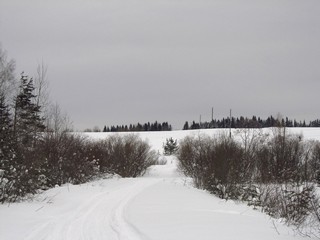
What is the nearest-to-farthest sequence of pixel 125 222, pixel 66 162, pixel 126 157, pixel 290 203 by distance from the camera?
pixel 125 222 < pixel 290 203 < pixel 66 162 < pixel 126 157

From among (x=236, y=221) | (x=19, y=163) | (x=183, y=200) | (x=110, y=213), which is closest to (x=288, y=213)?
(x=236, y=221)

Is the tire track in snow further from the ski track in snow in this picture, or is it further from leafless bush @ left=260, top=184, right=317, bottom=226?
leafless bush @ left=260, top=184, right=317, bottom=226

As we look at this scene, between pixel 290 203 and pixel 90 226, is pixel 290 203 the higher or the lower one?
the higher one

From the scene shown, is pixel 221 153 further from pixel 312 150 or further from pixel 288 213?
pixel 312 150

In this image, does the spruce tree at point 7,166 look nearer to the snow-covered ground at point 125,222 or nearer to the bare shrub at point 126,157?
the snow-covered ground at point 125,222

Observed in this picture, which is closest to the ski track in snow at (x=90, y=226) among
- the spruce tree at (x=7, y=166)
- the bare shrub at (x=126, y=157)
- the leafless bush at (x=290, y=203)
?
the spruce tree at (x=7, y=166)

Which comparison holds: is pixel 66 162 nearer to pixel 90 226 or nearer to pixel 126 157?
pixel 126 157

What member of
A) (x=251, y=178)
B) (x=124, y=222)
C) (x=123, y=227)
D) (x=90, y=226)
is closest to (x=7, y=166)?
(x=90, y=226)

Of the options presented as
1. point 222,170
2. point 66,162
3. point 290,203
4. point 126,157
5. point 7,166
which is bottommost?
point 126,157

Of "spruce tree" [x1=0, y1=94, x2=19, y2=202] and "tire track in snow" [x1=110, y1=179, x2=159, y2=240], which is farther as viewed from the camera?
"spruce tree" [x1=0, y1=94, x2=19, y2=202]

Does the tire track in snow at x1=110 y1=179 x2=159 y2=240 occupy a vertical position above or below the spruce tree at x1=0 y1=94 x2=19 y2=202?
below

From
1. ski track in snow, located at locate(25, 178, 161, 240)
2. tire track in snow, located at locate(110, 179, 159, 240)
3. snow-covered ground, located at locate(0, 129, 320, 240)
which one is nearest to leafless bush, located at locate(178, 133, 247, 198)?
snow-covered ground, located at locate(0, 129, 320, 240)

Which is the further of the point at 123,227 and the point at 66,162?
the point at 66,162

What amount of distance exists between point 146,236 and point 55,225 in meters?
2.57
